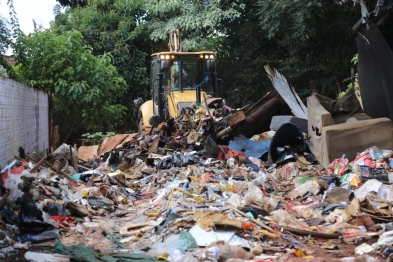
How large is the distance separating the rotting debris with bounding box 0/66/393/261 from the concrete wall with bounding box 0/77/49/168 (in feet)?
1.22

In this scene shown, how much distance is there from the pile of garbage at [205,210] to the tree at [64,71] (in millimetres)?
3672

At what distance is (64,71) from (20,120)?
5260 mm

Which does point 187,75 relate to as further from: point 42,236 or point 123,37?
point 123,37

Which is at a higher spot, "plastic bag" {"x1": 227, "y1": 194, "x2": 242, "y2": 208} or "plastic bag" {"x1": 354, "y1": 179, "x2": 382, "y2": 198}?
"plastic bag" {"x1": 354, "y1": 179, "x2": 382, "y2": 198}

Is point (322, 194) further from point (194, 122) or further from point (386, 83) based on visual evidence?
point (194, 122)

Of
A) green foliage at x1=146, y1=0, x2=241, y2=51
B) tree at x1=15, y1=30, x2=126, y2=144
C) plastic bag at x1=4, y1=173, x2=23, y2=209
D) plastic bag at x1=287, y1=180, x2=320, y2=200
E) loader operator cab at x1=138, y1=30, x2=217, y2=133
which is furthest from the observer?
green foliage at x1=146, y1=0, x2=241, y2=51

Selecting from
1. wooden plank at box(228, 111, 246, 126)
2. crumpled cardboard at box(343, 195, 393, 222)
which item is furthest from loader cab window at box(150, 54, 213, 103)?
crumpled cardboard at box(343, 195, 393, 222)

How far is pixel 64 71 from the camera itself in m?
14.3

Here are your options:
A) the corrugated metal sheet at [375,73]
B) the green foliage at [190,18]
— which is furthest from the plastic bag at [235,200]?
the green foliage at [190,18]

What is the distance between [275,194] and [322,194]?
0.83m

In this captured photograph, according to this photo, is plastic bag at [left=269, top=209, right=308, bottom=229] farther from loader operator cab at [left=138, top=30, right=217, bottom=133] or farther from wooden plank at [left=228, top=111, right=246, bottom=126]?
loader operator cab at [left=138, top=30, right=217, bottom=133]

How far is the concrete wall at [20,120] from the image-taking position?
25.1 feet

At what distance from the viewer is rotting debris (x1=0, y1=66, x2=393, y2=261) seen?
541 centimetres

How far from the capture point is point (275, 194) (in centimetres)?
862
